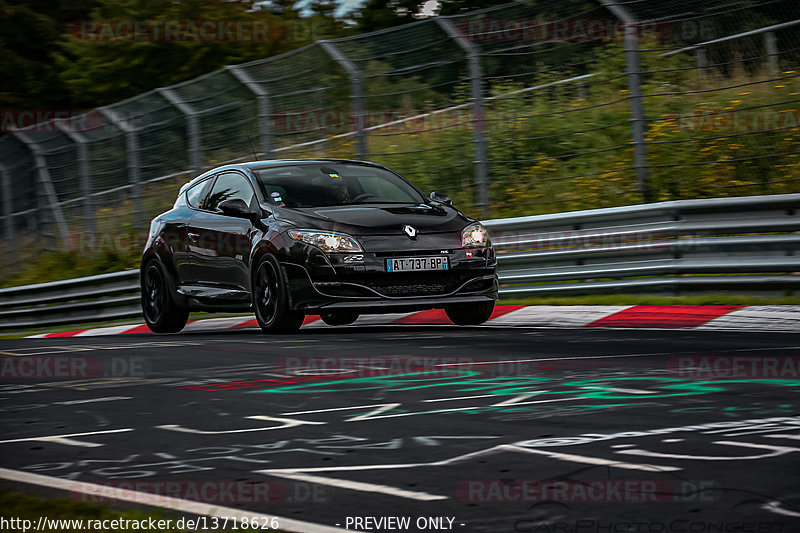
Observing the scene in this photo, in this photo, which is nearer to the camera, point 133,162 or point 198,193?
point 198,193

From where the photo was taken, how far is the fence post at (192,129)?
1812cm

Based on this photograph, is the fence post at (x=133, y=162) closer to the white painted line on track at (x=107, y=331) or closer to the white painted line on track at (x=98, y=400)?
the white painted line on track at (x=107, y=331)

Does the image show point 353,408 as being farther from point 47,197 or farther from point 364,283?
point 47,197

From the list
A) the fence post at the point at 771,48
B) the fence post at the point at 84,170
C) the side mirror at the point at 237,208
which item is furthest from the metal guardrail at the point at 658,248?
the fence post at the point at 84,170

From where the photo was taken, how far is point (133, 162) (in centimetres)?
1986

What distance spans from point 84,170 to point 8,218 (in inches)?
172

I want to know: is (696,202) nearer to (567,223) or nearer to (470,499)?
(567,223)

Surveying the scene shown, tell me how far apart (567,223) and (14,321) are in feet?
36.6

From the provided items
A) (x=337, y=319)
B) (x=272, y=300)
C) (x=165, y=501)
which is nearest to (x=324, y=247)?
(x=272, y=300)

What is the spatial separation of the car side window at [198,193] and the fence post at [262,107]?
4059 millimetres

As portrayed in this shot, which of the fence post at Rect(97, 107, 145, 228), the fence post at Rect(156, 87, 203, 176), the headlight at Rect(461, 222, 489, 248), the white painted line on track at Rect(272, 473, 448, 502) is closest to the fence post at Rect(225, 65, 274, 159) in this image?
the fence post at Rect(156, 87, 203, 176)

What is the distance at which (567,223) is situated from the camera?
12.3 meters

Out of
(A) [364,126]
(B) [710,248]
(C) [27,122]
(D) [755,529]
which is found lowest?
(D) [755,529]

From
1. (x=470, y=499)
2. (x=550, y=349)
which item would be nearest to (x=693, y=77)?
(x=550, y=349)
